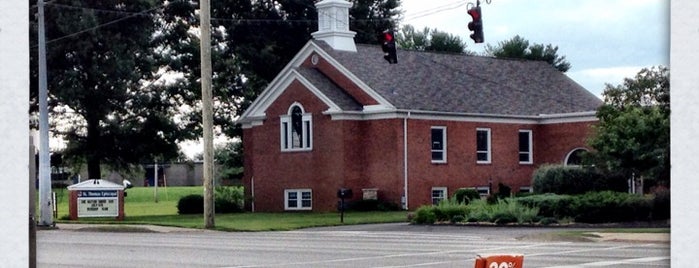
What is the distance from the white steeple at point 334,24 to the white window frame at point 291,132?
2.26 meters

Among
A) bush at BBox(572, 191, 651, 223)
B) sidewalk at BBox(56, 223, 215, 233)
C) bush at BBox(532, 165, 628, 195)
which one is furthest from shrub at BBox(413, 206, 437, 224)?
sidewalk at BBox(56, 223, 215, 233)

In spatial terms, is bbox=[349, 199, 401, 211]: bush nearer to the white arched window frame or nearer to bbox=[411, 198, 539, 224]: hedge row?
bbox=[411, 198, 539, 224]: hedge row

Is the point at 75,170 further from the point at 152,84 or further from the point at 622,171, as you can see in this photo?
the point at 622,171

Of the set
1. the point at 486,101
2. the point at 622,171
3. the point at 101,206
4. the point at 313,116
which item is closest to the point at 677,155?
the point at 101,206

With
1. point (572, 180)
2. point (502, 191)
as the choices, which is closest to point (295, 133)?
point (502, 191)

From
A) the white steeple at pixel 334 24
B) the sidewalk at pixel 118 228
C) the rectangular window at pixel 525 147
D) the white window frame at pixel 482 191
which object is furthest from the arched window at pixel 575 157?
the sidewalk at pixel 118 228

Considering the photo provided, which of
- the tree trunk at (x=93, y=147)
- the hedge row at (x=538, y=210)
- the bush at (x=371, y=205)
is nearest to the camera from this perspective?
the tree trunk at (x=93, y=147)

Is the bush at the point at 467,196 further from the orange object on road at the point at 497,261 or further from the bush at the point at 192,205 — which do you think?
the orange object on road at the point at 497,261

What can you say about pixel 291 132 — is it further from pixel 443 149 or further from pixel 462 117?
pixel 443 149

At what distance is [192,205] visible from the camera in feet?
68.5

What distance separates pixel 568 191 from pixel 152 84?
1145 inches

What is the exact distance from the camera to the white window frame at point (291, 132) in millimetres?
22706

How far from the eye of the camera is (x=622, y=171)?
31391mm

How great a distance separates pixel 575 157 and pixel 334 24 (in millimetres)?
19743
